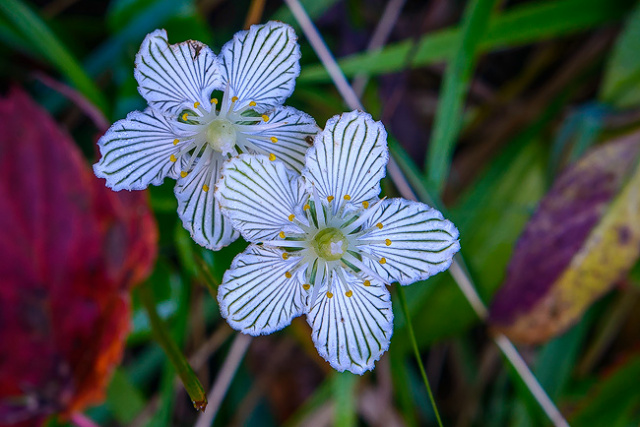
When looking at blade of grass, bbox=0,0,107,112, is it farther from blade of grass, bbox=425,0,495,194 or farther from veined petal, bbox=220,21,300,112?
blade of grass, bbox=425,0,495,194

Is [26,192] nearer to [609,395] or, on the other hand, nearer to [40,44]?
[40,44]

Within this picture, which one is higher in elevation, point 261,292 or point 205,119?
point 205,119

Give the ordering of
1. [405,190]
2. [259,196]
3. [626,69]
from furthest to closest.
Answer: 1. [626,69]
2. [405,190]
3. [259,196]

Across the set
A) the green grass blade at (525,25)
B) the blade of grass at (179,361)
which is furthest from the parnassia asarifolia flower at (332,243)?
the green grass blade at (525,25)

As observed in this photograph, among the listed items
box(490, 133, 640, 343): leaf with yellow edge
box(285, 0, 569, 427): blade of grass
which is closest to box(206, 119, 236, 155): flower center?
box(285, 0, 569, 427): blade of grass

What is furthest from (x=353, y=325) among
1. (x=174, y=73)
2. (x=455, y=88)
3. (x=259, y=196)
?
(x=455, y=88)

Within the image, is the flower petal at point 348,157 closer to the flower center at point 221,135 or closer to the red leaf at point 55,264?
the flower center at point 221,135

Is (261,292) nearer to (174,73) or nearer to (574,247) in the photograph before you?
(174,73)

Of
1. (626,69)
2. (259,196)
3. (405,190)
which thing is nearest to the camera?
(259,196)
